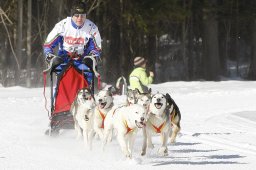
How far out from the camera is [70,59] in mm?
10023

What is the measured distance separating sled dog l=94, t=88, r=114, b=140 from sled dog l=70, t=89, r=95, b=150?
13cm

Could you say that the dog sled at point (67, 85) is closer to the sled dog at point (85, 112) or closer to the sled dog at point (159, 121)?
the sled dog at point (85, 112)

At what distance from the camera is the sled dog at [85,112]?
8852 millimetres

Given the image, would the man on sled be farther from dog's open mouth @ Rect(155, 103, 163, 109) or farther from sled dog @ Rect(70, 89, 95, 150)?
dog's open mouth @ Rect(155, 103, 163, 109)

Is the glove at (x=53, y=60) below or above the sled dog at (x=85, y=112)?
above

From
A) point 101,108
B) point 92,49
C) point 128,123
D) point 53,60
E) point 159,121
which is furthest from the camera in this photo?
point 92,49

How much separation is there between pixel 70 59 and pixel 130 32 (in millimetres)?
18620

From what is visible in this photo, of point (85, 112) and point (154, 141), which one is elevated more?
point (85, 112)

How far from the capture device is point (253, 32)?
33.5 metres

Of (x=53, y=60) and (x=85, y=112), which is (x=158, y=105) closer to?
(x=85, y=112)

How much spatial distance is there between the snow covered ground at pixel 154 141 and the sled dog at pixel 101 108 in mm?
300

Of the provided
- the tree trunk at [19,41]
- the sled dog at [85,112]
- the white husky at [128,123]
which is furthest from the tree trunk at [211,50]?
the white husky at [128,123]

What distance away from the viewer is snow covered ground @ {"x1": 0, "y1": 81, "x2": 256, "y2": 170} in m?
7.61

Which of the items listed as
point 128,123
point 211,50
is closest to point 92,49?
point 128,123
